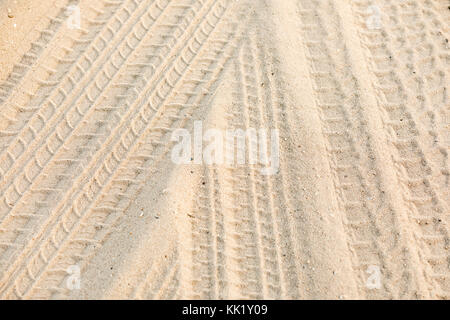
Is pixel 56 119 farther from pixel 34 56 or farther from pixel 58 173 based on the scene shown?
pixel 34 56

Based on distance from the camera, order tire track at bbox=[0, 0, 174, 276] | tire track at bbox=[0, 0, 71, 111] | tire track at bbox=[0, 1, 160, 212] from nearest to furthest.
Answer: tire track at bbox=[0, 0, 174, 276], tire track at bbox=[0, 1, 160, 212], tire track at bbox=[0, 0, 71, 111]

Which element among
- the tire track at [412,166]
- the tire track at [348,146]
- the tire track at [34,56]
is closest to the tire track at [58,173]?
the tire track at [34,56]

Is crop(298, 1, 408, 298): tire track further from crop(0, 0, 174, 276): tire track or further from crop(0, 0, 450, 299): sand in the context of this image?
crop(0, 0, 174, 276): tire track

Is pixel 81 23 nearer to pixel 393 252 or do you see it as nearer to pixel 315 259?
pixel 315 259

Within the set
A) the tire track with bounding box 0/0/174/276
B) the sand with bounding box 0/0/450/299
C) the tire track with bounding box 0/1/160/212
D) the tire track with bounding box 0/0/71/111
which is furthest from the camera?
the tire track with bounding box 0/0/71/111

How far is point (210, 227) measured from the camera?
2951 mm

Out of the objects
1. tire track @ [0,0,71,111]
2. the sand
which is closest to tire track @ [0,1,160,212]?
the sand

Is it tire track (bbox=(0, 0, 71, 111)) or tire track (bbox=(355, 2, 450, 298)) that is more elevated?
tire track (bbox=(0, 0, 71, 111))

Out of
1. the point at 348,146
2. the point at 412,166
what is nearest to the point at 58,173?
the point at 348,146

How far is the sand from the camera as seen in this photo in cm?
284

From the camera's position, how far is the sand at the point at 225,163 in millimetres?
2844

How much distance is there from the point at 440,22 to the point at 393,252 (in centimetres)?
183

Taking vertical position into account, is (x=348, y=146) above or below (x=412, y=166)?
above

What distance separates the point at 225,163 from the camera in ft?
10.3
